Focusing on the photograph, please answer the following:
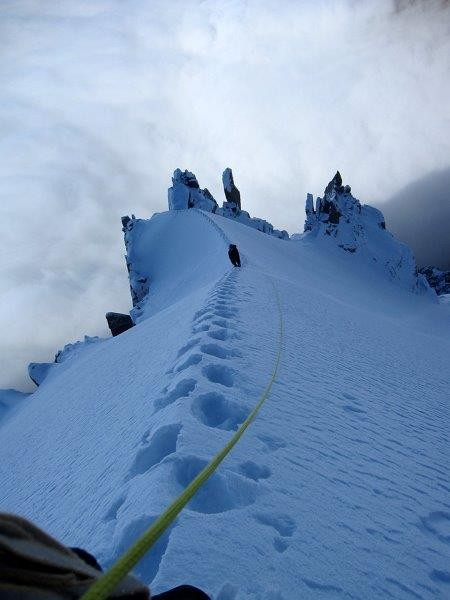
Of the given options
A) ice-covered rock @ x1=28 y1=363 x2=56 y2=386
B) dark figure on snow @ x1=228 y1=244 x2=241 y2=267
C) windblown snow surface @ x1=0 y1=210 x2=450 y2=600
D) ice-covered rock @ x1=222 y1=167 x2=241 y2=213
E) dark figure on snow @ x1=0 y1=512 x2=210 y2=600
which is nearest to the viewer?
dark figure on snow @ x1=0 y1=512 x2=210 y2=600

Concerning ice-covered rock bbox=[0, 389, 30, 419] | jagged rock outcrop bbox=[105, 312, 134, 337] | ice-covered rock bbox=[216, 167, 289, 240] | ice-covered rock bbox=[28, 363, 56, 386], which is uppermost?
ice-covered rock bbox=[216, 167, 289, 240]

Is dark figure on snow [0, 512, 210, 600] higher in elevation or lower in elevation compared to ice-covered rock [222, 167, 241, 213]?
lower

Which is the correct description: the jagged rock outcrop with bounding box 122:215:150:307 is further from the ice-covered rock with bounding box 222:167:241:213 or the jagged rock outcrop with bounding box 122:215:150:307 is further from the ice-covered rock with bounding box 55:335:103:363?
the ice-covered rock with bounding box 222:167:241:213

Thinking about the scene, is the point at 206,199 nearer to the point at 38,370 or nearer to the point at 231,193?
the point at 231,193

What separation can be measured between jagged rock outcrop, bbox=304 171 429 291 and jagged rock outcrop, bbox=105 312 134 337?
36.9 meters

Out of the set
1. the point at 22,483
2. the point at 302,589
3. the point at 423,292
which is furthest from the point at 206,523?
the point at 423,292

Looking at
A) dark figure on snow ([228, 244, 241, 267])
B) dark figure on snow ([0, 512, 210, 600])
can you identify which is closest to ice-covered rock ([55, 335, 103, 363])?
dark figure on snow ([228, 244, 241, 267])

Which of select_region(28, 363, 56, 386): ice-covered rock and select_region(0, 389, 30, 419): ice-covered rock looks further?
select_region(28, 363, 56, 386): ice-covered rock

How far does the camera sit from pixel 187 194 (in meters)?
63.0

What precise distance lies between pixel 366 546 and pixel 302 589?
2.26 feet

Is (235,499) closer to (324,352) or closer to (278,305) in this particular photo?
(324,352)

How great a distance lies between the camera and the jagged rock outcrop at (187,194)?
6208cm

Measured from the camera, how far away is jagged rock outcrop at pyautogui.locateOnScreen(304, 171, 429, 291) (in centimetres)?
6600

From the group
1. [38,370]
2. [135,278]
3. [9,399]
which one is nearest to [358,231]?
[135,278]
